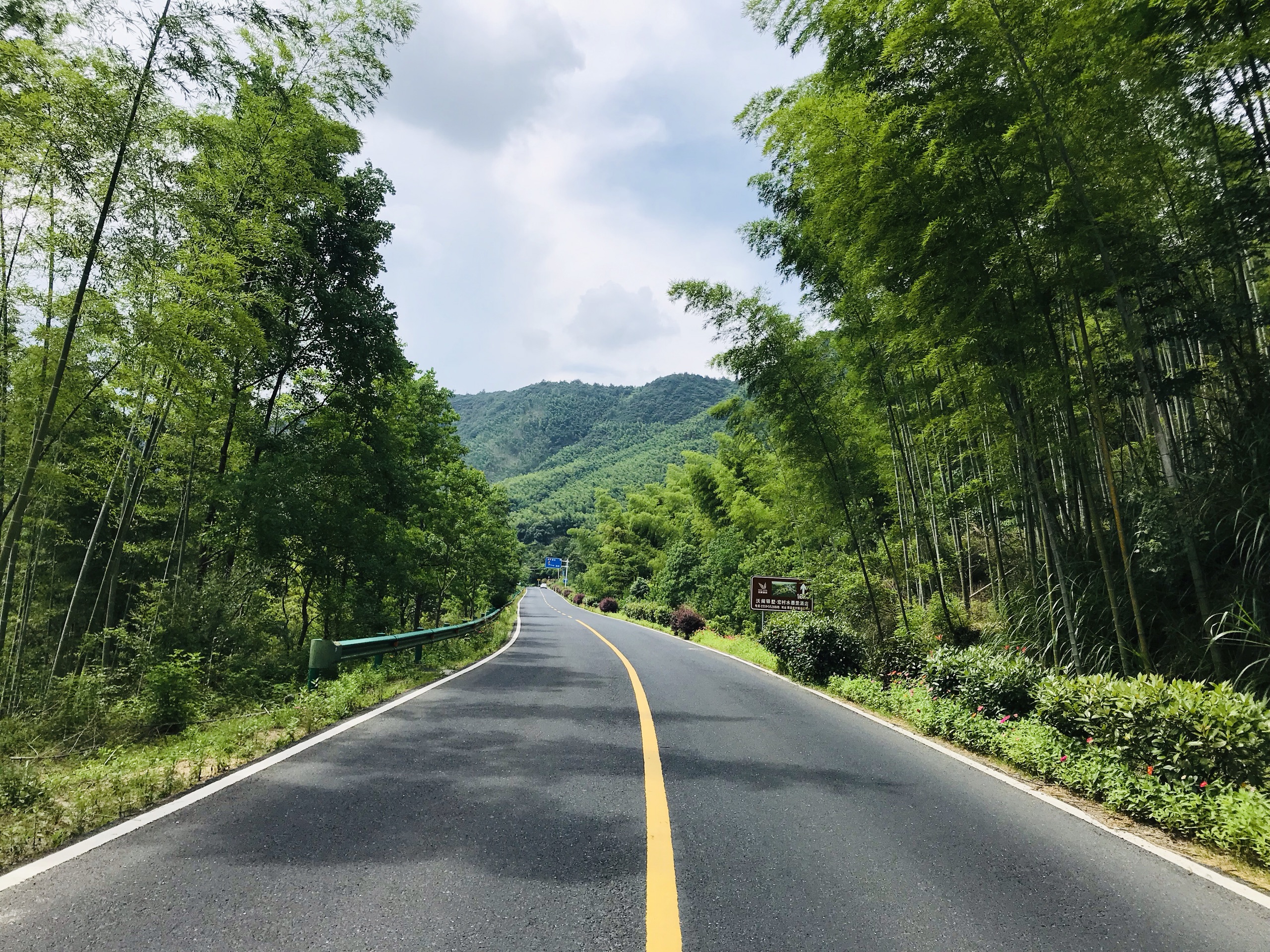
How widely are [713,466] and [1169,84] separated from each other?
24953 mm

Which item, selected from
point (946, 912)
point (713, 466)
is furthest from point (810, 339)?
point (713, 466)

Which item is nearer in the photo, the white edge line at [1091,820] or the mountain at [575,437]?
the white edge line at [1091,820]

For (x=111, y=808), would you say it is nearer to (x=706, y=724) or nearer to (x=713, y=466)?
(x=706, y=724)

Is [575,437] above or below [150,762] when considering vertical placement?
above

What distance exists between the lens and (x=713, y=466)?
29969mm

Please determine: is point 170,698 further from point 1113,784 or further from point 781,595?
point 781,595

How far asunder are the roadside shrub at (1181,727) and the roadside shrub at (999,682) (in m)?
1.30

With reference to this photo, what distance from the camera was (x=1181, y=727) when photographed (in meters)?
Answer: 4.05

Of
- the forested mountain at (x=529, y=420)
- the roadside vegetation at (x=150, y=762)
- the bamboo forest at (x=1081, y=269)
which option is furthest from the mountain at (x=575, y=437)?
the roadside vegetation at (x=150, y=762)

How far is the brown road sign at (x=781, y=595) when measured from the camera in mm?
14039

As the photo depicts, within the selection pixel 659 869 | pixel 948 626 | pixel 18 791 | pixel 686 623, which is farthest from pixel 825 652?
pixel 686 623

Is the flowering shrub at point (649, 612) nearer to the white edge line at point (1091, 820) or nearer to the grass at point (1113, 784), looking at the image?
the white edge line at point (1091, 820)

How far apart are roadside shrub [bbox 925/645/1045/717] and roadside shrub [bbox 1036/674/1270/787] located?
130 cm

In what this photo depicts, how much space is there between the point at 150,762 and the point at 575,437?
522 ft
